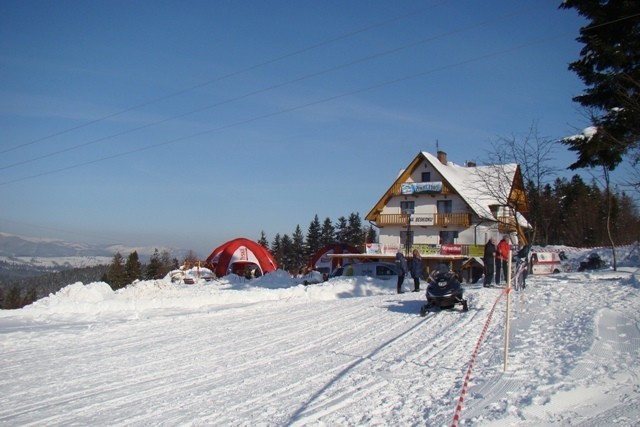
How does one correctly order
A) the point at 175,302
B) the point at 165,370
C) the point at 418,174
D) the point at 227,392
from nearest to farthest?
1. the point at 227,392
2. the point at 165,370
3. the point at 175,302
4. the point at 418,174

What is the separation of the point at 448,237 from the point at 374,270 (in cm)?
1944

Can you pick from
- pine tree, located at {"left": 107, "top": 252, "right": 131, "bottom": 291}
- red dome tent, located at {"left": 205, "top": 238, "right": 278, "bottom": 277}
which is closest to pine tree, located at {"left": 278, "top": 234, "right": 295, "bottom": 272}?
pine tree, located at {"left": 107, "top": 252, "right": 131, "bottom": 291}

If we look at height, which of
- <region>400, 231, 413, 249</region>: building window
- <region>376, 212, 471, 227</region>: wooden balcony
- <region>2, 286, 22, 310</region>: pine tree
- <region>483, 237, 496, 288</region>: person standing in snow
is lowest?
<region>2, 286, 22, 310</region>: pine tree

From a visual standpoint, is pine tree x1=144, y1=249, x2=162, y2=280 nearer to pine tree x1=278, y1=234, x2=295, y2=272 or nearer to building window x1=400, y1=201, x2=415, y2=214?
pine tree x1=278, y1=234, x2=295, y2=272

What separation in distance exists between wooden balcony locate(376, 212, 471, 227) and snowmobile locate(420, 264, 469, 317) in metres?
29.9

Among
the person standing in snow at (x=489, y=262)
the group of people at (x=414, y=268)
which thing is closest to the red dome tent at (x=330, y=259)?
the group of people at (x=414, y=268)

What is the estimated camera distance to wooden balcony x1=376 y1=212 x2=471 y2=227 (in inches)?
1657

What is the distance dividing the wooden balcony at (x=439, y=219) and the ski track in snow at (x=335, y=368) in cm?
2788

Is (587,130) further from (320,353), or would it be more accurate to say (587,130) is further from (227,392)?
(227,392)

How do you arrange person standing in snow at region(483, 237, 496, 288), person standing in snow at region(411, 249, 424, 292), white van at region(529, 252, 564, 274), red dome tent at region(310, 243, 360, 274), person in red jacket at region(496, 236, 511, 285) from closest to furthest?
person in red jacket at region(496, 236, 511, 285) → person standing in snow at region(483, 237, 496, 288) → person standing in snow at region(411, 249, 424, 292) → white van at region(529, 252, 564, 274) → red dome tent at region(310, 243, 360, 274)

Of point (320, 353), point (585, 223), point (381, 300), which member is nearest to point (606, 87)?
point (381, 300)

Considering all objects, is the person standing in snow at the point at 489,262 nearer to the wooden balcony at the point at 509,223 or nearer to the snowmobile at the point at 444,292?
the snowmobile at the point at 444,292

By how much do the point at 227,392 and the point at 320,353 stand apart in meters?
2.73

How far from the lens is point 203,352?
990cm
